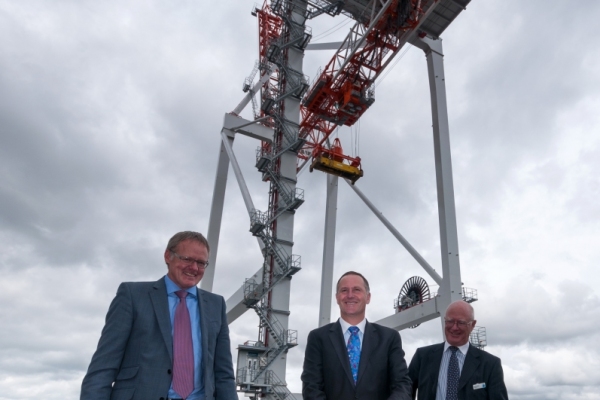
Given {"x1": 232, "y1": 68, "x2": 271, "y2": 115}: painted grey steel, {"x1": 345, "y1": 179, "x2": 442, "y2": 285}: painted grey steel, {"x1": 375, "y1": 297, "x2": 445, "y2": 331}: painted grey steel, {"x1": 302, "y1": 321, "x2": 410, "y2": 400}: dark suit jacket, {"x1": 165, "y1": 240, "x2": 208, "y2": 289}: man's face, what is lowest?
{"x1": 302, "y1": 321, "x2": 410, "y2": 400}: dark suit jacket

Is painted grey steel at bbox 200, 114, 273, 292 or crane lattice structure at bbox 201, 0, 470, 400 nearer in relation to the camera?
crane lattice structure at bbox 201, 0, 470, 400

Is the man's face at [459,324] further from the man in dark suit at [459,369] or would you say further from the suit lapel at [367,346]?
the suit lapel at [367,346]

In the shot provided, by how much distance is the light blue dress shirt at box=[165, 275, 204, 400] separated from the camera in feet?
11.7

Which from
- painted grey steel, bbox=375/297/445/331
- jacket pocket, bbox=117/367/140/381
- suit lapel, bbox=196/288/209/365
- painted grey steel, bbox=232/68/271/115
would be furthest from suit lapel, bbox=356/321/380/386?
painted grey steel, bbox=232/68/271/115

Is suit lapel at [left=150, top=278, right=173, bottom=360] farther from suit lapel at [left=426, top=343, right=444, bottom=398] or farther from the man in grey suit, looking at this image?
suit lapel at [left=426, top=343, right=444, bottom=398]

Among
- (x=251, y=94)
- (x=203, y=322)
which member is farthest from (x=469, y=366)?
(x=251, y=94)

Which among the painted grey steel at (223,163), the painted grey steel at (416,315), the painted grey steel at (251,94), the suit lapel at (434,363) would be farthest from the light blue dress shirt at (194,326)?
the painted grey steel at (251,94)

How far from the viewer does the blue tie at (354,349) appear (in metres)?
4.15

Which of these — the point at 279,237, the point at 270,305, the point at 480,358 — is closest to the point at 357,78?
the point at 279,237

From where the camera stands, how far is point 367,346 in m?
4.22

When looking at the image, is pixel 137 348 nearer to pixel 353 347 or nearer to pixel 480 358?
pixel 353 347

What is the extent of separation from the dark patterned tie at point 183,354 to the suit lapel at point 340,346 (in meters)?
1.20

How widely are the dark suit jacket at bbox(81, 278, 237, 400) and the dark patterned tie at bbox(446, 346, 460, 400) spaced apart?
2.00 meters

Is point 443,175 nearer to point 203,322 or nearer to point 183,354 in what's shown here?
point 203,322
